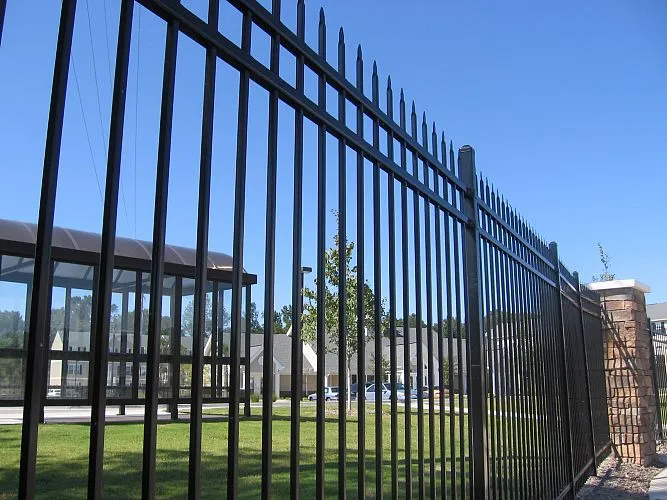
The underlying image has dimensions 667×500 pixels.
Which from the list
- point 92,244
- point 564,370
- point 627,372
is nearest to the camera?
point 564,370

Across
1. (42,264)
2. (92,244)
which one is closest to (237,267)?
(42,264)

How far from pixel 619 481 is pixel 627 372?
2.04 m

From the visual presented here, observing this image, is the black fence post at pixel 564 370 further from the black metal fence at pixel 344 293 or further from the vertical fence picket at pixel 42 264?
the vertical fence picket at pixel 42 264

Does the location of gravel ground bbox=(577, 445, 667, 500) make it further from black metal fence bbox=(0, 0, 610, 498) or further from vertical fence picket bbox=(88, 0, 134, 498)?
vertical fence picket bbox=(88, 0, 134, 498)

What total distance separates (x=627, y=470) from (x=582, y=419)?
157 cm

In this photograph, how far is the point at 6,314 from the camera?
7.13 meters

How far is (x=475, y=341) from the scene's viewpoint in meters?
3.86

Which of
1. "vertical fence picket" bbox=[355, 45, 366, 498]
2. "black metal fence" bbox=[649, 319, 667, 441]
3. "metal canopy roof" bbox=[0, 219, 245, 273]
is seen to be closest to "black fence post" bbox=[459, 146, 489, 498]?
"vertical fence picket" bbox=[355, 45, 366, 498]

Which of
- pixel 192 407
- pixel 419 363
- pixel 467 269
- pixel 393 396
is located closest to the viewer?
pixel 192 407

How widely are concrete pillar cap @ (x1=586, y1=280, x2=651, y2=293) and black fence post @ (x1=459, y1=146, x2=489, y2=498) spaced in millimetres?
5926

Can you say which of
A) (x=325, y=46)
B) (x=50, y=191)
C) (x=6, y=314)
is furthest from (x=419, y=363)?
(x=6, y=314)

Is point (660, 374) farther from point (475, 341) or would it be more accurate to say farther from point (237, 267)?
point (237, 267)

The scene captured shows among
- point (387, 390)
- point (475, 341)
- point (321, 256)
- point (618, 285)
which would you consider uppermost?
point (618, 285)

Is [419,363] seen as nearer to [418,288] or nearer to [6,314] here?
[418,288]
